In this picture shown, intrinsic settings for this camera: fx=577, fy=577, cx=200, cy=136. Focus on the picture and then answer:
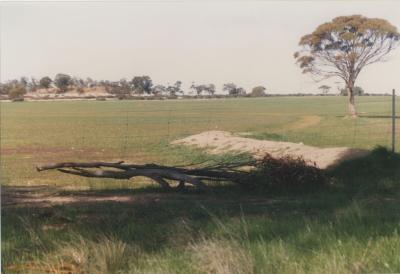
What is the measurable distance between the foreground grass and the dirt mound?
12.1ft

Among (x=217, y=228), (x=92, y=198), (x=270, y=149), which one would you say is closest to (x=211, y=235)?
(x=217, y=228)

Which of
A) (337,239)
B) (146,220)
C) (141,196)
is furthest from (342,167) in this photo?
(337,239)

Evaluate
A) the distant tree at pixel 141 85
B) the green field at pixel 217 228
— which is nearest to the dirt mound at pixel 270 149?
the green field at pixel 217 228

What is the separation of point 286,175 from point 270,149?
6.72m

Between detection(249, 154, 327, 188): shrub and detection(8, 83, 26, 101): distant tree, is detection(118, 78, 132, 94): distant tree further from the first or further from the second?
detection(249, 154, 327, 188): shrub

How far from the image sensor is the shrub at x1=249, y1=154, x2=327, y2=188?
1057 cm

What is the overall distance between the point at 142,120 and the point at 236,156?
78.4 ft

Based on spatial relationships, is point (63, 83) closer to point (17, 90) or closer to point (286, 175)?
point (17, 90)

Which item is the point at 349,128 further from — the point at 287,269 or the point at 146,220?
the point at 287,269

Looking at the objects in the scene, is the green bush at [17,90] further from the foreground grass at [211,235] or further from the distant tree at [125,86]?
the foreground grass at [211,235]

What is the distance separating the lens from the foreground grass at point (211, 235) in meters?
4.93

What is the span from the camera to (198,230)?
6.50m

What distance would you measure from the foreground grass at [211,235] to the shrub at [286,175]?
2.32ft

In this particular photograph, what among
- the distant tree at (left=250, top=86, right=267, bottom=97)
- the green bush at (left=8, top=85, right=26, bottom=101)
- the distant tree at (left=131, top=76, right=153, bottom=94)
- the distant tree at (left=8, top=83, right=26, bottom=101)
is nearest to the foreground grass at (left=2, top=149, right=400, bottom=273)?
the distant tree at (left=250, top=86, right=267, bottom=97)
